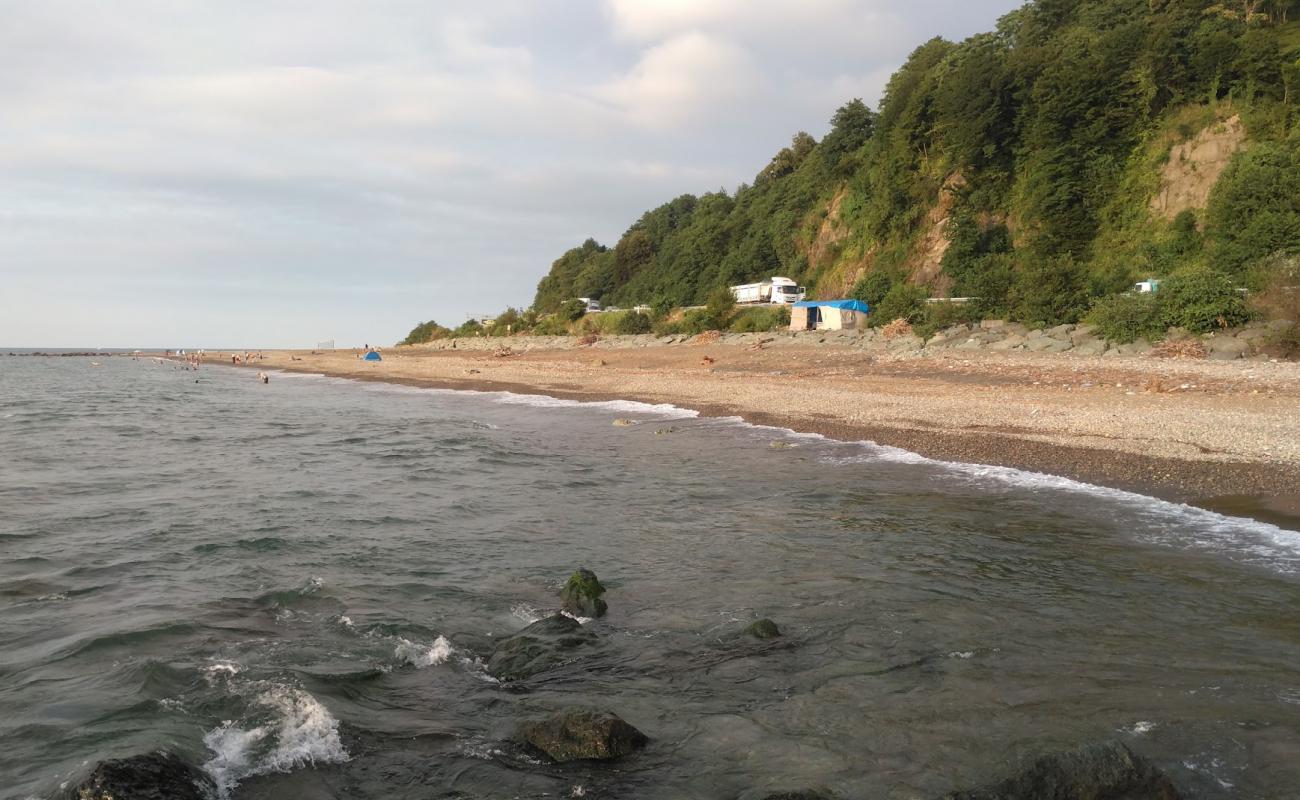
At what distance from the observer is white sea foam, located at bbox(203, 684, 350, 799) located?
5172mm

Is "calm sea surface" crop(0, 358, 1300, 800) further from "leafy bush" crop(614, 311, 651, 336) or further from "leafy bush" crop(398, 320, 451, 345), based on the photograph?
"leafy bush" crop(398, 320, 451, 345)

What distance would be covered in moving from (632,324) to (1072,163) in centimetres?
3675

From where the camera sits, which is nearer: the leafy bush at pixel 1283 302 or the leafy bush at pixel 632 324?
the leafy bush at pixel 1283 302

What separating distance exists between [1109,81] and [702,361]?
28.4 meters

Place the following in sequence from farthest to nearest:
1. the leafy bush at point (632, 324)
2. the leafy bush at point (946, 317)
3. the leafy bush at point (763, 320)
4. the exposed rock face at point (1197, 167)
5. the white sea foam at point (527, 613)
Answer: the leafy bush at point (632, 324) < the leafy bush at point (763, 320) < the leafy bush at point (946, 317) < the exposed rock face at point (1197, 167) < the white sea foam at point (527, 613)

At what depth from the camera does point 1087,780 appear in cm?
439

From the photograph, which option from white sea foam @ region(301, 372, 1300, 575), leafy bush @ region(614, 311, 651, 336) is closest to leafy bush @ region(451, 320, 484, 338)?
leafy bush @ region(614, 311, 651, 336)

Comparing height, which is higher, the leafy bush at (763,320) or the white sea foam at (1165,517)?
the leafy bush at (763,320)

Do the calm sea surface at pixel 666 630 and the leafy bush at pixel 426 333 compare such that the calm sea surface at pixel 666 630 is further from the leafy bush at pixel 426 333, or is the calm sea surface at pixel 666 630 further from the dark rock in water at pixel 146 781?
the leafy bush at pixel 426 333

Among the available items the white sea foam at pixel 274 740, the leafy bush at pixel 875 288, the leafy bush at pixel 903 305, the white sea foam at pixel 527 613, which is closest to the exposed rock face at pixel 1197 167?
the leafy bush at pixel 903 305

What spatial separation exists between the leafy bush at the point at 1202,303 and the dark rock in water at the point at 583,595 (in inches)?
1116

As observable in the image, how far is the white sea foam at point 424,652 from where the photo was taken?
707 centimetres

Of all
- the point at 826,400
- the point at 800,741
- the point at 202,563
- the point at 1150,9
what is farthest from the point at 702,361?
the point at 1150,9

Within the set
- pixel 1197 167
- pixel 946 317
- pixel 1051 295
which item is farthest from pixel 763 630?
pixel 1197 167
